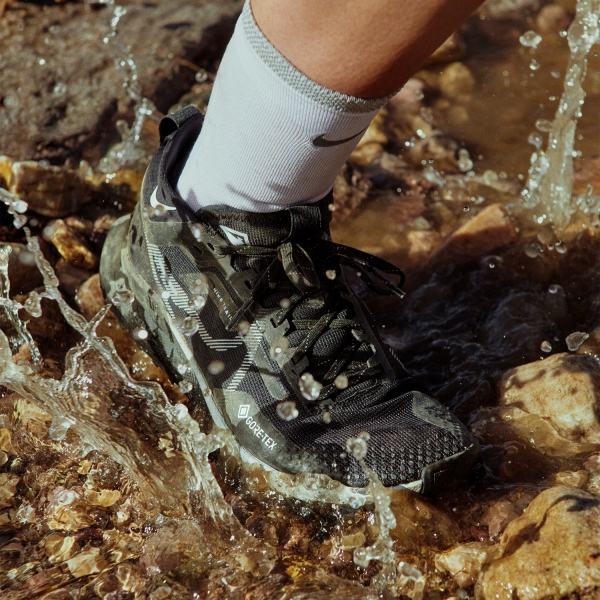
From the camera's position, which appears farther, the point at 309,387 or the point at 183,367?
the point at 183,367

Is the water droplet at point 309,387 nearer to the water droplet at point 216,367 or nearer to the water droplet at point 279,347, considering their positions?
the water droplet at point 279,347

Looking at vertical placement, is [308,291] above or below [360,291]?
above

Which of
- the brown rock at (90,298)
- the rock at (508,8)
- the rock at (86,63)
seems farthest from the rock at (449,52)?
the brown rock at (90,298)

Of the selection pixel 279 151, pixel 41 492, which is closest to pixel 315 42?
pixel 279 151

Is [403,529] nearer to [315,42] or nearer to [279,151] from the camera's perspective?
[279,151]

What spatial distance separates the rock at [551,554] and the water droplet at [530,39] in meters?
2.94

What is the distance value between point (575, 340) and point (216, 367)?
1.08 m

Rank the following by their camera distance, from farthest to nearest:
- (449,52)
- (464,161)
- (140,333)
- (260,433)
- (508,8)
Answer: (508,8) < (449,52) < (464,161) < (140,333) < (260,433)

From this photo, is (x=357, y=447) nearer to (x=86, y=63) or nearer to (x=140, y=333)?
(x=140, y=333)

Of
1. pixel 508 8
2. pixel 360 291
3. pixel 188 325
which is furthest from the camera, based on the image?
pixel 508 8

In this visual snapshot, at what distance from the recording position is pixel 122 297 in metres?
1.90

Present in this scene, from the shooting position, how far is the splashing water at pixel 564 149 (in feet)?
8.47

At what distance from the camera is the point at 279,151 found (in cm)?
149

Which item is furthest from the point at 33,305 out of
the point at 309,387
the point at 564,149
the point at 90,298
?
the point at 564,149
